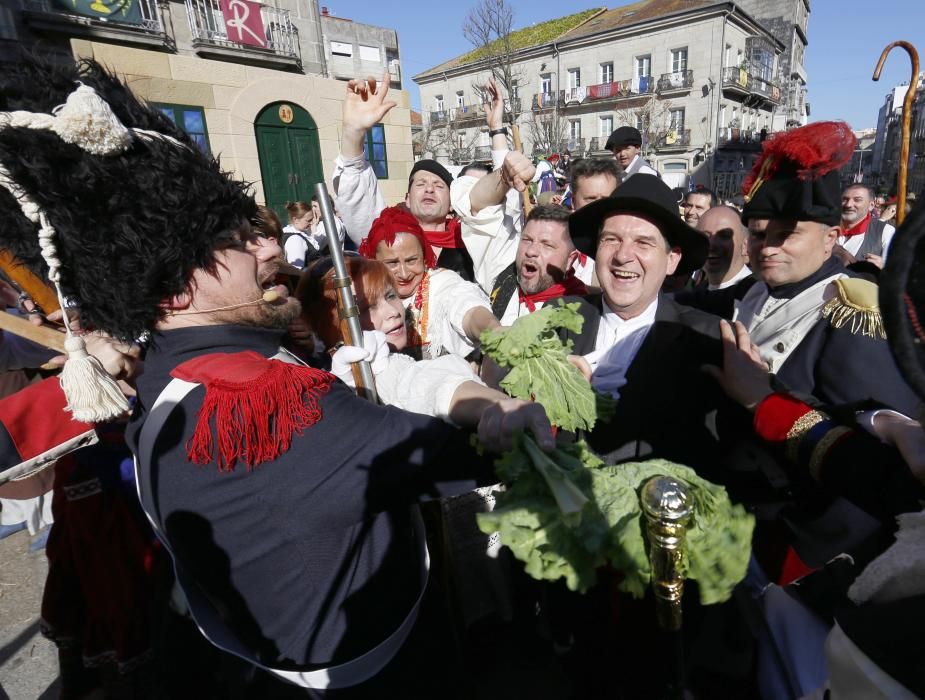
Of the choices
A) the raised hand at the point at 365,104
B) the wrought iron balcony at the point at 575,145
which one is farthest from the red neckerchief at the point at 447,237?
the wrought iron balcony at the point at 575,145

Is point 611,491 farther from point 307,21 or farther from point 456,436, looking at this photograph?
point 307,21

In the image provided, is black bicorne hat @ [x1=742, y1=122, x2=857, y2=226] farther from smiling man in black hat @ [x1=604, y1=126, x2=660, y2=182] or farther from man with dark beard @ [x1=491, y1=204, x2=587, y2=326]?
smiling man in black hat @ [x1=604, y1=126, x2=660, y2=182]

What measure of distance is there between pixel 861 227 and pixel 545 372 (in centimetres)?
765

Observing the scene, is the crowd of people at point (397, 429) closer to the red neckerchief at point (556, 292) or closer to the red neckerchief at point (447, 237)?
the red neckerchief at point (556, 292)

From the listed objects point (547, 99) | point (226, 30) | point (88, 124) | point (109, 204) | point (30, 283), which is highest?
Answer: point (547, 99)

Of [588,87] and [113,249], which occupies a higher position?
[588,87]

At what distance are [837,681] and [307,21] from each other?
1872 cm

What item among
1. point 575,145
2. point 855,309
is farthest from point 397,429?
point 575,145

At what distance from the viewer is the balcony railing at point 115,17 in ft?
34.7

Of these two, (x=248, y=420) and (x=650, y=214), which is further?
(x=650, y=214)

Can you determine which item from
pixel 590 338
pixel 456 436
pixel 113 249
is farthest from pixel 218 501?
pixel 590 338

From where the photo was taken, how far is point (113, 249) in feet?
4.59

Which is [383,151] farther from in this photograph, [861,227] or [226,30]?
[861,227]

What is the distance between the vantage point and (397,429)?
1.35m
